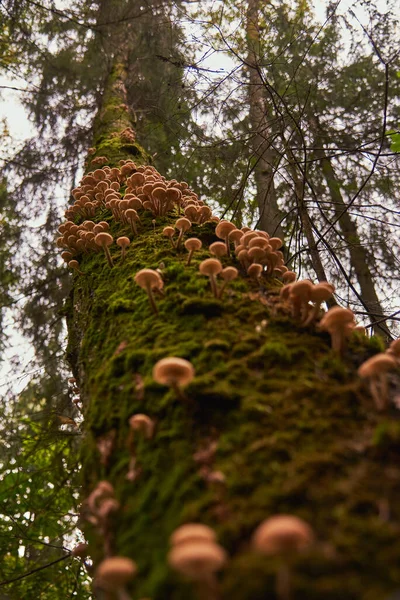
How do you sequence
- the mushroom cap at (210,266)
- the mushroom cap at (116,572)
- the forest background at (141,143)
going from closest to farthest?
the mushroom cap at (116,572)
the mushroom cap at (210,266)
the forest background at (141,143)

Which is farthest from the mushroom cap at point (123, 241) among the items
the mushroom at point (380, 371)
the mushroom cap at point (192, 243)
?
the mushroom at point (380, 371)

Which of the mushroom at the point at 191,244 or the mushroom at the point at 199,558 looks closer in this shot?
the mushroom at the point at 199,558

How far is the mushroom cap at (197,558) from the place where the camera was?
33.9 inches

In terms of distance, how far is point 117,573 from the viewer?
97cm

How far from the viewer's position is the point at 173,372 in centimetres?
150

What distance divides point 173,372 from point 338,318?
73 centimetres

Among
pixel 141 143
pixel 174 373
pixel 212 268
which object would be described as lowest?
pixel 174 373

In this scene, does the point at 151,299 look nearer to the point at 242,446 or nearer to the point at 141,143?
the point at 242,446

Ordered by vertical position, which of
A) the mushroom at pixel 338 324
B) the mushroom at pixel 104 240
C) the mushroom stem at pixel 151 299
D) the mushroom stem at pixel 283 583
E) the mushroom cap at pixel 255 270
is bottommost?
the mushroom stem at pixel 283 583

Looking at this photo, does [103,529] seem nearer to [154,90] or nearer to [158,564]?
[158,564]

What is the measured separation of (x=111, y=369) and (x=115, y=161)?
406cm

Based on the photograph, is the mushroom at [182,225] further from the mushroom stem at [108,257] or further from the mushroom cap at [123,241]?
the mushroom stem at [108,257]

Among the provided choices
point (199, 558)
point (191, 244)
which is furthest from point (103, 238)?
point (199, 558)

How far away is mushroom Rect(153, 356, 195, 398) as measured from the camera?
1.47 m
